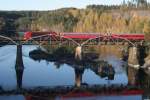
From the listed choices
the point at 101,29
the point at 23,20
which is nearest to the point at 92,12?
the point at 101,29

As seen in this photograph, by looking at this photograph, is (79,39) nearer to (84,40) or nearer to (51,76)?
(84,40)

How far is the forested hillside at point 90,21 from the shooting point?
86.9 m

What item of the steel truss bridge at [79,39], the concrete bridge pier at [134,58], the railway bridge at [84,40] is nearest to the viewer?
the concrete bridge pier at [134,58]

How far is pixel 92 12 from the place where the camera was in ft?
331

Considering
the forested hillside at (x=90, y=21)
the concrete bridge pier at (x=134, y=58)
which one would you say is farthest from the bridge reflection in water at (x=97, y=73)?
the forested hillside at (x=90, y=21)

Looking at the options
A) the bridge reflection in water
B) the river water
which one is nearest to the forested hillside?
the bridge reflection in water

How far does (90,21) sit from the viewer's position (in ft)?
317

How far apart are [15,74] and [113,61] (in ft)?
53.6

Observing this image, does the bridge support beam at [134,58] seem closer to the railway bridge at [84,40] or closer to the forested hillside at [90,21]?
the railway bridge at [84,40]

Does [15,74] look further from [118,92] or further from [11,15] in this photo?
[11,15]

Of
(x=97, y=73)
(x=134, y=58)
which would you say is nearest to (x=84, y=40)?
(x=134, y=58)

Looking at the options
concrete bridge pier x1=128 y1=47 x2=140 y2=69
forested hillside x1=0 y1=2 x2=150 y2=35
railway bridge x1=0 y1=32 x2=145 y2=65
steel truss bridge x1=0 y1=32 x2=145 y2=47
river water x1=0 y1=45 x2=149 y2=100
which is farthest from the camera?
forested hillside x1=0 y1=2 x2=150 y2=35

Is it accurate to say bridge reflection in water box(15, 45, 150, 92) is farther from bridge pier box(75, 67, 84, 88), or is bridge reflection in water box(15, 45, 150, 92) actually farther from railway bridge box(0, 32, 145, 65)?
railway bridge box(0, 32, 145, 65)

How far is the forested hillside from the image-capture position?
86875 mm
